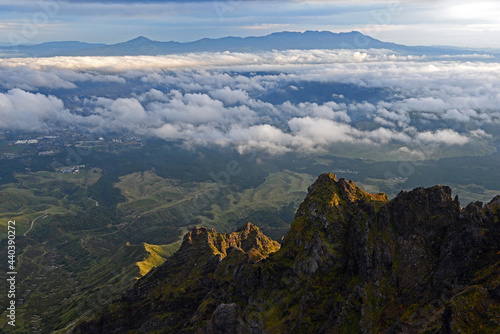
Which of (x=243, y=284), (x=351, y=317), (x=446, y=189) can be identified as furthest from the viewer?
(x=243, y=284)

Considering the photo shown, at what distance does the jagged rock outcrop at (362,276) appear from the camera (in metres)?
81.3

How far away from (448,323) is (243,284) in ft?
241

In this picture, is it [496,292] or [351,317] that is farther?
[351,317]

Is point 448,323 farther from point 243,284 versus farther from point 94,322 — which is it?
point 94,322

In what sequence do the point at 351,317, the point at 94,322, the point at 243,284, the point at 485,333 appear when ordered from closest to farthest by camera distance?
1. the point at 485,333
2. the point at 351,317
3. the point at 243,284
4. the point at 94,322

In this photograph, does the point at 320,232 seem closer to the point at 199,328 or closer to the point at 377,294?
the point at 377,294

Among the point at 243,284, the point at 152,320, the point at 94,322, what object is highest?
the point at 243,284

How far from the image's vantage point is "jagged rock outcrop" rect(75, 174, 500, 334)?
3201 inches

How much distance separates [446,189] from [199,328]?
308 feet

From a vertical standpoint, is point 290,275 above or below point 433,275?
below

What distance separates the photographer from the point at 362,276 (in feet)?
336

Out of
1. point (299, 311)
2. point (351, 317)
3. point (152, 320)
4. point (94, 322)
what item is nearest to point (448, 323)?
point (351, 317)

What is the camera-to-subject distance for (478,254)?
85.3 meters

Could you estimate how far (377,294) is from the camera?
94.2 m
